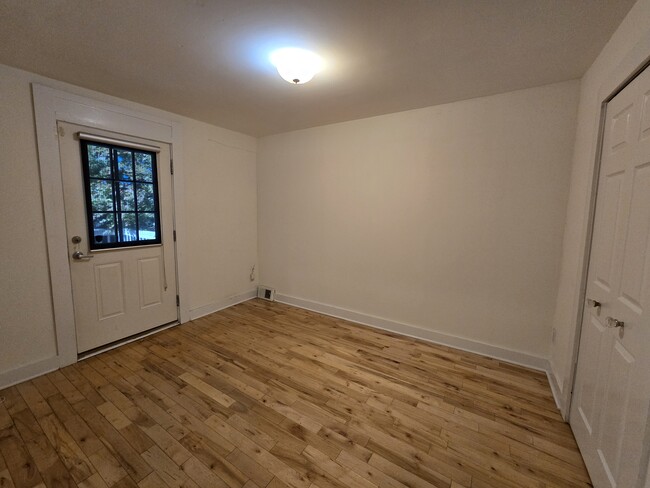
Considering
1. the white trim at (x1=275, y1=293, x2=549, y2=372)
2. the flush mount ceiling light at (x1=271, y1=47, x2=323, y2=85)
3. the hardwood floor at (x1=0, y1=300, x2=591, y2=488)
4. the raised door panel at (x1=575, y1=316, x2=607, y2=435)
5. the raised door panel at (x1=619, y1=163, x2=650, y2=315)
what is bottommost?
the hardwood floor at (x1=0, y1=300, x2=591, y2=488)

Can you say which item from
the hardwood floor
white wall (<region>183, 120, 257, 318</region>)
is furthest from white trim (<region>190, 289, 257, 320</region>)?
the hardwood floor

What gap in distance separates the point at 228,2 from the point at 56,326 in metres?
2.91

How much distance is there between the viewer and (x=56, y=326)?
233 centimetres

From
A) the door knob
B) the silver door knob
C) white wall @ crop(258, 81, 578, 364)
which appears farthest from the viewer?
white wall @ crop(258, 81, 578, 364)

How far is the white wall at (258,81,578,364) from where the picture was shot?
230 cm

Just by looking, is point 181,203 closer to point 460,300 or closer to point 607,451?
point 460,300

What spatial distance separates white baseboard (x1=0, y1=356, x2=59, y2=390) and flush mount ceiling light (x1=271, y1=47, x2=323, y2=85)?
10.3 feet

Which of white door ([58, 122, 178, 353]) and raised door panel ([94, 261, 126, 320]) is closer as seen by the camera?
white door ([58, 122, 178, 353])

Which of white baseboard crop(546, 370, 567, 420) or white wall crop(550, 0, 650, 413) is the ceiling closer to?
white wall crop(550, 0, 650, 413)

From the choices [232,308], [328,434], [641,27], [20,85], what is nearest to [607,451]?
[328,434]

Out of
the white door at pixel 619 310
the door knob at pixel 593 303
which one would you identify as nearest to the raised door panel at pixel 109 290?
the white door at pixel 619 310

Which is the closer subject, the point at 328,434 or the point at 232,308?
the point at 328,434

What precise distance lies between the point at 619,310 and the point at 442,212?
1.62 meters

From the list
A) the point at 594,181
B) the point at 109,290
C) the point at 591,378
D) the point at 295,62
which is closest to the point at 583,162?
the point at 594,181
